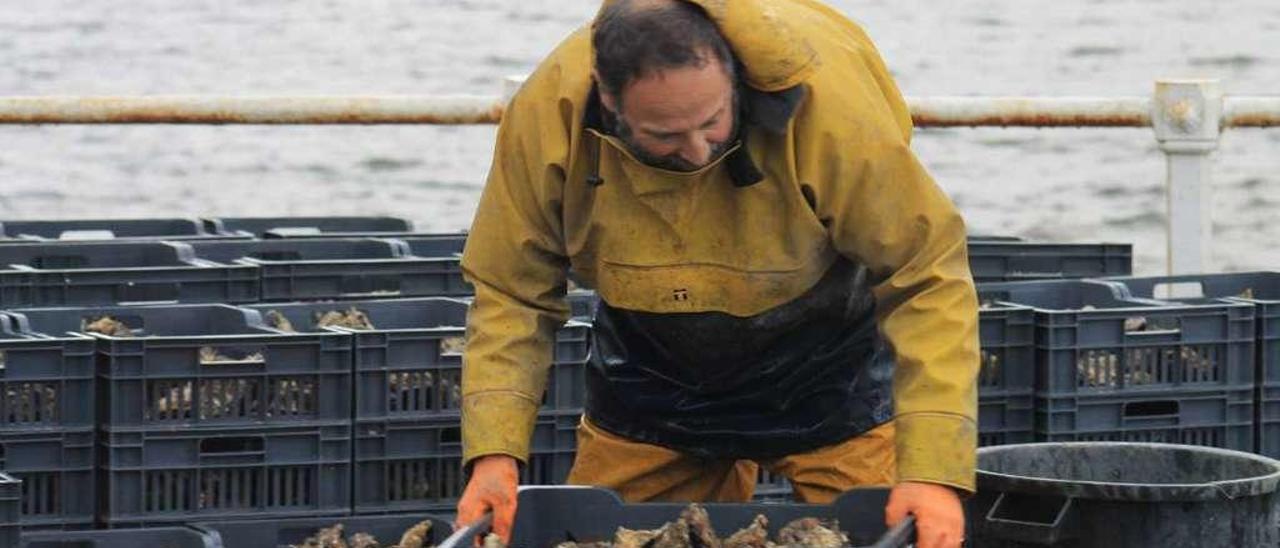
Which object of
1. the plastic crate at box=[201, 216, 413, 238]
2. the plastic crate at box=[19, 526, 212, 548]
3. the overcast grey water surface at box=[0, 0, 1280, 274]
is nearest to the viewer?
the plastic crate at box=[19, 526, 212, 548]

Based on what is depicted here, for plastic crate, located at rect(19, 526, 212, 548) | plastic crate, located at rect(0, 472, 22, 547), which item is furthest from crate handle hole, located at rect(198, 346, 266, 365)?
plastic crate, located at rect(19, 526, 212, 548)

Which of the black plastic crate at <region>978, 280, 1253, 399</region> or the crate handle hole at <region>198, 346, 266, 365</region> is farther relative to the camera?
the black plastic crate at <region>978, 280, 1253, 399</region>

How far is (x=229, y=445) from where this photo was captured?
4.54 meters

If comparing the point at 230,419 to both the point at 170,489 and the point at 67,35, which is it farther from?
the point at 67,35

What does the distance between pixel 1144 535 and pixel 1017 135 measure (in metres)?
15.1

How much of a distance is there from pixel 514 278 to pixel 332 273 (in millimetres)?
1751

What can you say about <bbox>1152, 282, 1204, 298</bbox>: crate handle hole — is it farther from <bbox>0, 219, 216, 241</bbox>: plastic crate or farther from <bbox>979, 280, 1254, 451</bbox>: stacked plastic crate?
<bbox>0, 219, 216, 241</bbox>: plastic crate

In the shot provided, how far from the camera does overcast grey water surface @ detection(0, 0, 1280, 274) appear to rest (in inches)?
635

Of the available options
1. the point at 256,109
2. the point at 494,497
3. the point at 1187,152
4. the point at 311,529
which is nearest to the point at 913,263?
the point at 494,497

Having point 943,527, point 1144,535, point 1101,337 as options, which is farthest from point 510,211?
point 1101,337

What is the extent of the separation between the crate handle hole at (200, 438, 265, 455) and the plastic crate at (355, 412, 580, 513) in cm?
18

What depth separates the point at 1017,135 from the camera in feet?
61.5

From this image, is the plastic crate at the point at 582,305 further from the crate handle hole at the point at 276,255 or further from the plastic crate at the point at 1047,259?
the plastic crate at the point at 1047,259

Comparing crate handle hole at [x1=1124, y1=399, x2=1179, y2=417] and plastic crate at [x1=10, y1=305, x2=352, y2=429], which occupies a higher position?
plastic crate at [x1=10, y1=305, x2=352, y2=429]
